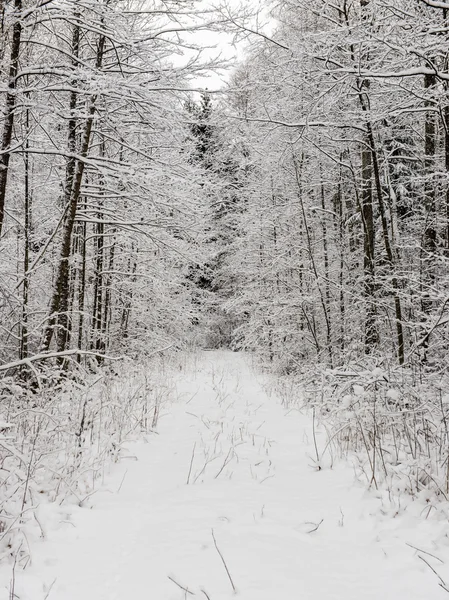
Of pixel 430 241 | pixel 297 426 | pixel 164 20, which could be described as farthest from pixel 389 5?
pixel 297 426

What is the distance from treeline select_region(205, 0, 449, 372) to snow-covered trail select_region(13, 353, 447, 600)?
1.94 m

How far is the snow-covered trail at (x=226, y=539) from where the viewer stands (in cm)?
202

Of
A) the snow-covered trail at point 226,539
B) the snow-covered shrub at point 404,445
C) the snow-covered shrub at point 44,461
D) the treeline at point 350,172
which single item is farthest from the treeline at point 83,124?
the snow-covered shrub at point 404,445

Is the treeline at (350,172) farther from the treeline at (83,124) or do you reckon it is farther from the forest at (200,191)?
the treeline at (83,124)

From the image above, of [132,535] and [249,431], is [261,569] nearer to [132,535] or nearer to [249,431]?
[132,535]

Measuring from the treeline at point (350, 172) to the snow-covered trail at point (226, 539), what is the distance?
6.37ft

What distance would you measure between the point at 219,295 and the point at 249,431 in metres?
21.5

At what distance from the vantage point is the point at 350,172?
35.2 feet

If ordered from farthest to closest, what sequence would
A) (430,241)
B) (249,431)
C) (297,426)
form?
(430,241), (297,426), (249,431)

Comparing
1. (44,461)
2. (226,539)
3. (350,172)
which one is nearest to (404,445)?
(226,539)

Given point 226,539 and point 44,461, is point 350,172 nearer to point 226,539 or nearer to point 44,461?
point 44,461

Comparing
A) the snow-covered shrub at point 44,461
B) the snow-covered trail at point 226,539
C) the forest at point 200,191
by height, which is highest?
the forest at point 200,191

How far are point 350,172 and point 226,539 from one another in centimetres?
1010

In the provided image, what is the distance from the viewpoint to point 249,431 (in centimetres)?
530
